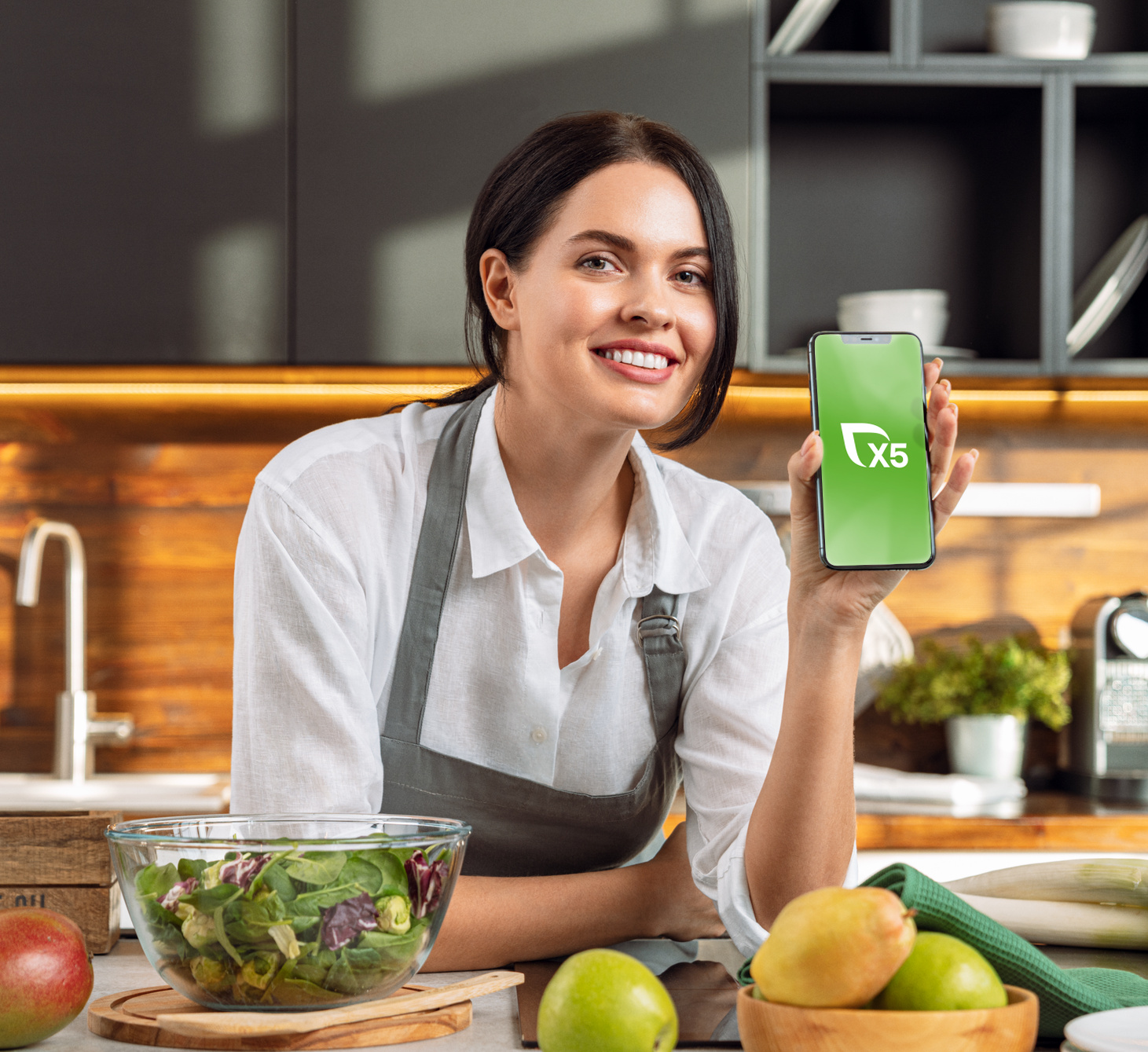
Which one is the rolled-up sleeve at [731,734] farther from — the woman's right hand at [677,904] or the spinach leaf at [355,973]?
the spinach leaf at [355,973]

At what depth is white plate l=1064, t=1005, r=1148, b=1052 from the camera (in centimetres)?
54

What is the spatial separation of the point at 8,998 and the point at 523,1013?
0.88 feet

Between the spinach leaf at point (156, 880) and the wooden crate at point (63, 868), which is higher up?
the spinach leaf at point (156, 880)

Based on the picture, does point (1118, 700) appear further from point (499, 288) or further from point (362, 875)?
point (362, 875)

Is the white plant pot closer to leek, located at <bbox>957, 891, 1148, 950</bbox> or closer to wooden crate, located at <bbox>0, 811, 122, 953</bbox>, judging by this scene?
leek, located at <bbox>957, 891, 1148, 950</bbox>

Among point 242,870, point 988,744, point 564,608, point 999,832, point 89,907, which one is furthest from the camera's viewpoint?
point 988,744

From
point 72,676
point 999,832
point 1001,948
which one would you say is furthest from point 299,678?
point 72,676

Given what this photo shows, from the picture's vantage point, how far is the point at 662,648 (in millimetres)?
1156

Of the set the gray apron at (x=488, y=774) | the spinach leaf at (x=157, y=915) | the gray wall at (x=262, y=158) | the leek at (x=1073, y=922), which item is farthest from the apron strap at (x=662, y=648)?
the gray wall at (x=262, y=158)

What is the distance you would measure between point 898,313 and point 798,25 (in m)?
0.52

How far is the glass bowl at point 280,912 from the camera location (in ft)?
2.00

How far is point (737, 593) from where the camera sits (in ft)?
3.85

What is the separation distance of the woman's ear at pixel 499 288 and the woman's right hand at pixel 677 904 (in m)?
0.53

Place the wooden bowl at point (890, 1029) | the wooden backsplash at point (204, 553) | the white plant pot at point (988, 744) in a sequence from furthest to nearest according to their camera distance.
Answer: the wooden backsplash at point (204, 553) < the white plant pot at point (988, 744) < the wooden bowl at point (890, 1029)
